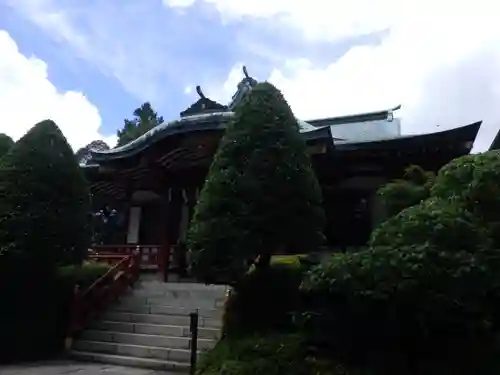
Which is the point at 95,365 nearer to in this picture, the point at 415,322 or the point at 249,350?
the point at 249,350

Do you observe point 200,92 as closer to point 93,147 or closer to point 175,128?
point 175,128

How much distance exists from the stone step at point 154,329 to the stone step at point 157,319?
19cm

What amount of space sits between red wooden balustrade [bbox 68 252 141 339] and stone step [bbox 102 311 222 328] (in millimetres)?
347

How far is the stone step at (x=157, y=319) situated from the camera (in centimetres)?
1004

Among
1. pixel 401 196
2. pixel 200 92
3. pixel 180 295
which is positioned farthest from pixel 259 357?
pixel 200 92

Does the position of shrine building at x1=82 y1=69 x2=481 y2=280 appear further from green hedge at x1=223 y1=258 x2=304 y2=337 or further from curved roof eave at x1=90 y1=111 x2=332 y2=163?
green hedge at x1=223 y1=258 x2=304 y2=337

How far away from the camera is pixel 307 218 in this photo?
26.5 ft

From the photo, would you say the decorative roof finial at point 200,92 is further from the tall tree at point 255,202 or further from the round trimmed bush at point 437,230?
the round trimmed bush at point 437,230

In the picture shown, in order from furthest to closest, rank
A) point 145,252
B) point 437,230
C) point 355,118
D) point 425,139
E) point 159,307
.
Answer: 1. point 355,118
2. point 145,252
3. point 425,139
4. point 159,307
5. point 437,230

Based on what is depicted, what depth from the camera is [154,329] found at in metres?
10.1

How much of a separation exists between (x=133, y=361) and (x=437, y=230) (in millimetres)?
5674

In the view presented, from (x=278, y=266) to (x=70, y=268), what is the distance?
4742 millimetres

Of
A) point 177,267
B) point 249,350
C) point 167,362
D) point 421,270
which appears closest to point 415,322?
point 421,270

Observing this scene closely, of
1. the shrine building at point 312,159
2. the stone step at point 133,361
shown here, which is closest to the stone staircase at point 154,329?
the stone step at point 133,361
